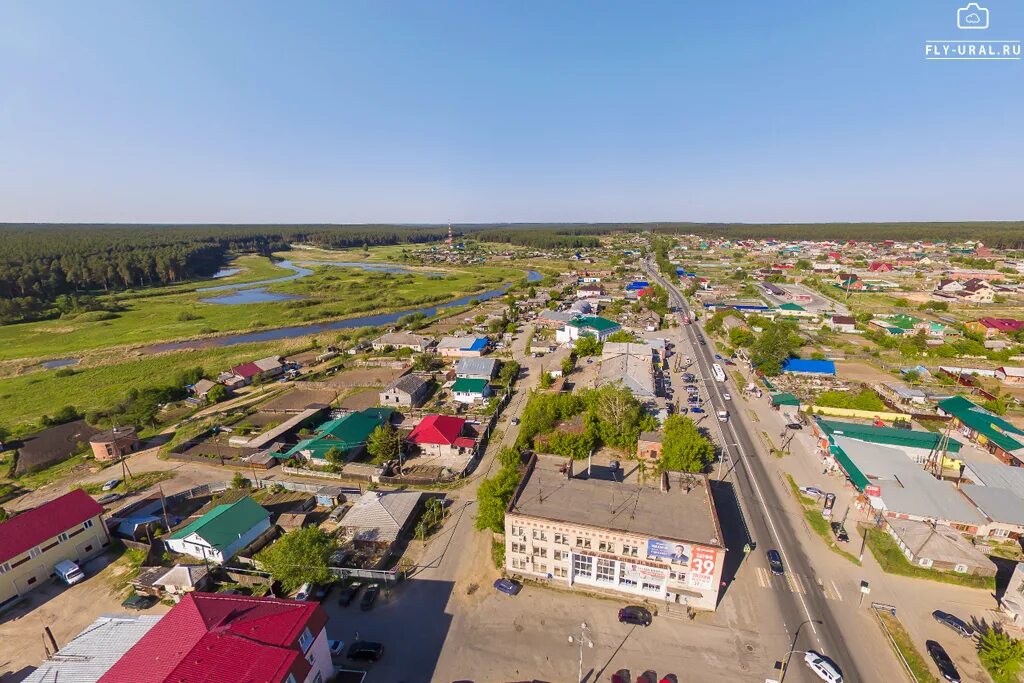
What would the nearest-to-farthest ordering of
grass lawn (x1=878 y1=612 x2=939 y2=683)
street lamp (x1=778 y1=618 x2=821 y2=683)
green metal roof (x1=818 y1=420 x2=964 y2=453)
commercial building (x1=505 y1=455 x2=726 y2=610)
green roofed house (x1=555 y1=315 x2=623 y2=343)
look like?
1. grass lawn (x1=878 y1=612 x2=939 y2=683)
2. street lamp (x1=778 y1=618 x2=821 y2=683)
3. commercial building (x1=505 y1=455 x2=726 y2=610)
4. green metal roof (x1=818 y1=420 x2=964 y2=453)
5. green roofed house (x1=555 y1=315 x2=623 y2=343)

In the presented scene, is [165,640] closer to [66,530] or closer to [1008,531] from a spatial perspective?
[66,530]

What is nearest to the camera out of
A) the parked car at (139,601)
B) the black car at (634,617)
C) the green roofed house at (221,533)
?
the black car at (634,617)

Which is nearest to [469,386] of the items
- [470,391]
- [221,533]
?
[470,391]

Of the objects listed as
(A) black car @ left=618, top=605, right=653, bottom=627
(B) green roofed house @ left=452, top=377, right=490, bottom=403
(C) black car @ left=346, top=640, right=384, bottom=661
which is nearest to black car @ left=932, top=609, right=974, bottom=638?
(A) black car @ left=618, top=605, right=653, bottom=627

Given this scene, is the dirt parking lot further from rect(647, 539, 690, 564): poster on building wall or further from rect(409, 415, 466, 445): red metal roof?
rect(647, 539, 690, 564): poster on building wall

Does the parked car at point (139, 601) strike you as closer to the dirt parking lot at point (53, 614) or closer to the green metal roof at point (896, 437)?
the dirt parking lot at point (53, 614)

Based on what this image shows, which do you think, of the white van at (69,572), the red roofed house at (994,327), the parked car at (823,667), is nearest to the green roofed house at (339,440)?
the white van at (69,572)

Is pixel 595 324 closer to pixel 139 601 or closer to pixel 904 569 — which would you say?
pixel 904 569
